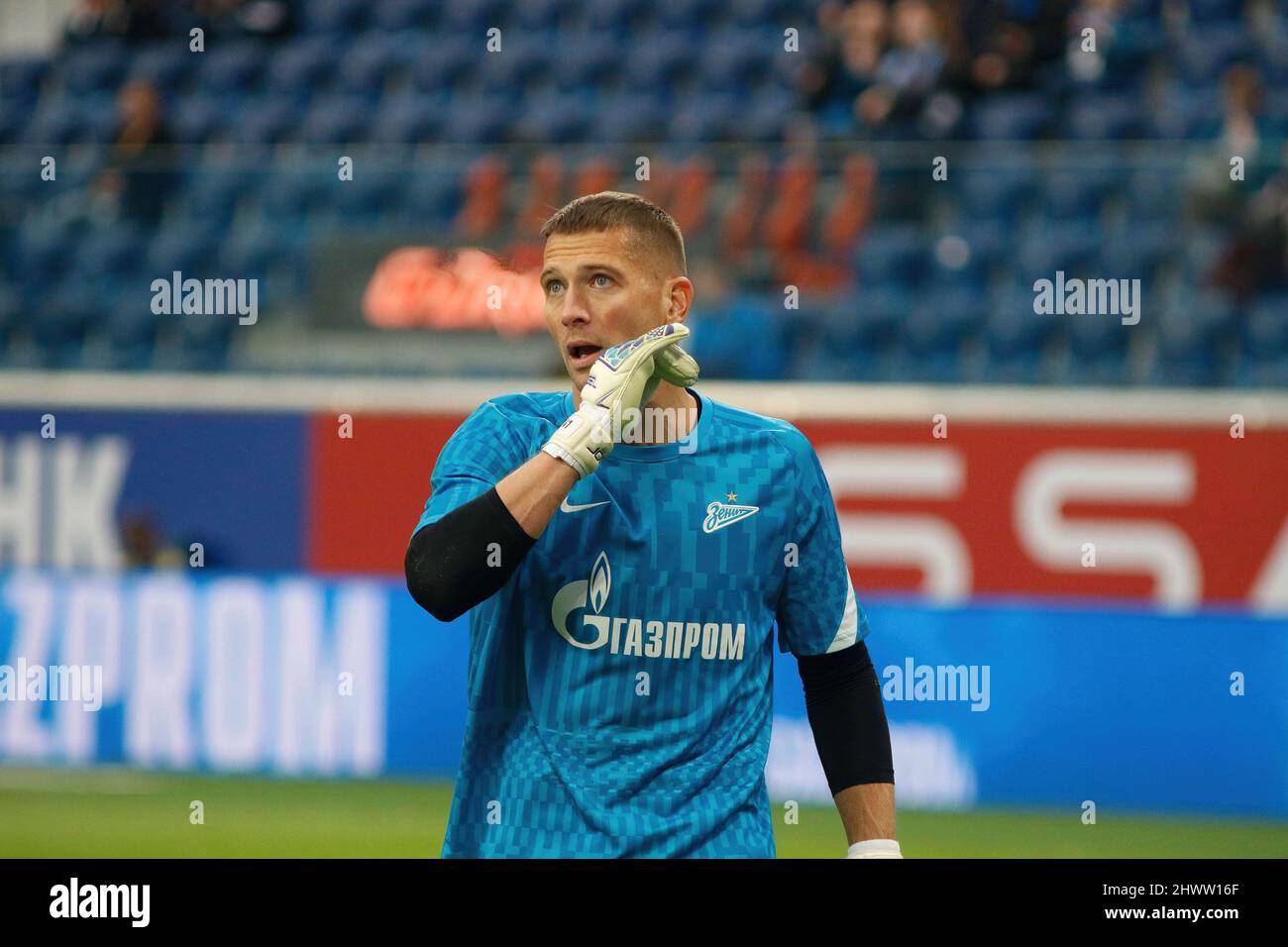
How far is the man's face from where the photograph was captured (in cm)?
362

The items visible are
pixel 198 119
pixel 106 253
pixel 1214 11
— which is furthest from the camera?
pixel 198 119

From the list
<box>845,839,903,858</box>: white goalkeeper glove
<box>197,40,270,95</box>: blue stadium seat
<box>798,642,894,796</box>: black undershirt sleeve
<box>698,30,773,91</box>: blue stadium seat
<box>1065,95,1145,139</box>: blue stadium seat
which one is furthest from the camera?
<box>197,40,270,95</box>: blue stadium seat

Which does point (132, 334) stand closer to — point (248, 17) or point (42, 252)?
point (42, 252)

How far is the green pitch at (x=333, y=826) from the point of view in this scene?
27.4 feet

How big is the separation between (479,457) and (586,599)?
353 mm

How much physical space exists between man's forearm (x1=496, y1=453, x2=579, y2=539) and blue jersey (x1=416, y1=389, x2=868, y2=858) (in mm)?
173

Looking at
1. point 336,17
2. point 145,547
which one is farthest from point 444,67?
point 145,547

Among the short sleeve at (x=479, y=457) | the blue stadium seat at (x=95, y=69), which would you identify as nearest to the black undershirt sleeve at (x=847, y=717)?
the short sleeve at (x=479, y=457)

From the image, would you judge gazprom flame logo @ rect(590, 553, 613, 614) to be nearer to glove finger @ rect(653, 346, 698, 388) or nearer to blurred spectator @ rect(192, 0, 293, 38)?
glove finger @ rect(653, 346, 698, 388)

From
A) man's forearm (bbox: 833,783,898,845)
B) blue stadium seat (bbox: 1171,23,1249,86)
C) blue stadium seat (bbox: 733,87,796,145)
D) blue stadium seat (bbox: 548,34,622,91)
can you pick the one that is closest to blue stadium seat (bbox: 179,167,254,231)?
blue stadium seat (bbox: 733,87,796,145)

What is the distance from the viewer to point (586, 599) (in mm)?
3510

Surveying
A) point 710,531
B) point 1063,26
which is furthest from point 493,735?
point 1063,26

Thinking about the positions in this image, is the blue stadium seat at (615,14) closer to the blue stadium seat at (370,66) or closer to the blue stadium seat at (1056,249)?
the blue stadium seat at (370,66)

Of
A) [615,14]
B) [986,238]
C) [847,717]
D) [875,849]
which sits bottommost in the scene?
[875,849]
